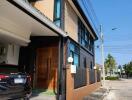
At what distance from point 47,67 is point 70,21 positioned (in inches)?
139

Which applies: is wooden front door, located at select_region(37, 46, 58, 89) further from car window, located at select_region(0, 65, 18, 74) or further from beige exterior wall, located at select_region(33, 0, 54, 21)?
beige exterior wall, located at select_region(33, 0, 54, 21)

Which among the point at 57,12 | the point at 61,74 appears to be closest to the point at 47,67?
the point at 61,74

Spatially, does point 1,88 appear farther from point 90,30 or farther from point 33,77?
point 90,30

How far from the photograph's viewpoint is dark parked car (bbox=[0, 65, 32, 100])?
7297mm

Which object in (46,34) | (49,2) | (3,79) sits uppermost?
(49,2)

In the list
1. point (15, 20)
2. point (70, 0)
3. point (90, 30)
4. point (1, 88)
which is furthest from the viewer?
point (90, 30)

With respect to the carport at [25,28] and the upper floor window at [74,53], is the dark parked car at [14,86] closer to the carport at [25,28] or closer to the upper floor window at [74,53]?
the carport at [25,28]

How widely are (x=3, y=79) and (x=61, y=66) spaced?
199 inches

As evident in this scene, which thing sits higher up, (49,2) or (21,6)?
(49,2)

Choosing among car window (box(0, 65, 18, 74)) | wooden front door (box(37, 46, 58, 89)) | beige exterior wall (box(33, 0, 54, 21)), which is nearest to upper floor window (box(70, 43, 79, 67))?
wooden front door (box(37, 46, 58, 89))

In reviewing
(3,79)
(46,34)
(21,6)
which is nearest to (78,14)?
(46,34)

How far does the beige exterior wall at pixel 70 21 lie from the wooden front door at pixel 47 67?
1632 mm

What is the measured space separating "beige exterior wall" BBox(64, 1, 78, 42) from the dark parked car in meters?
5.70

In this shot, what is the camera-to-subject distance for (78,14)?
1702 cm
